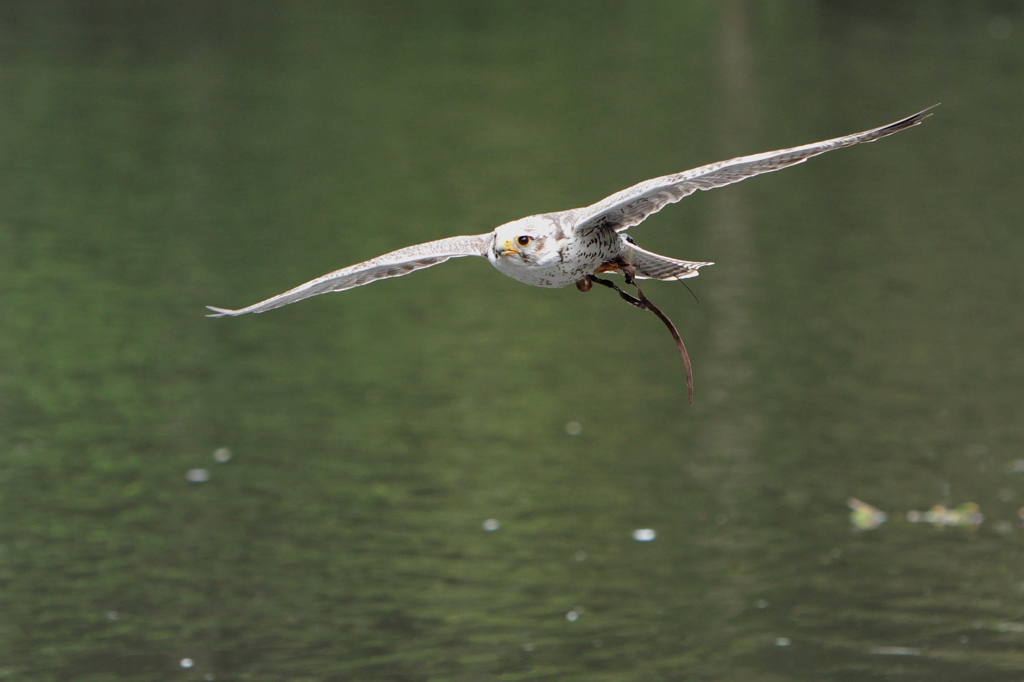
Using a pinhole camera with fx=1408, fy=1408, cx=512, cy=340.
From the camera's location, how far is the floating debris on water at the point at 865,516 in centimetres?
2170

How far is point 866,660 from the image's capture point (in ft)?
57.8

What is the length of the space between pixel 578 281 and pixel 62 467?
56.1 feet

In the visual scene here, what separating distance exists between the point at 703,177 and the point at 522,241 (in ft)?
3.72

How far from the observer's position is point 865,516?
21766mm

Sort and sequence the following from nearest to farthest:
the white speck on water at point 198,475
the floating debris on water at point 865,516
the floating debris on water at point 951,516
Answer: the floating debris on water at point 951,516 < the floating debris on water at point 865,516 < the white speck on water at point 198,475

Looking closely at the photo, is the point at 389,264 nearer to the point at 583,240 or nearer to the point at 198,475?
the point at 583,240

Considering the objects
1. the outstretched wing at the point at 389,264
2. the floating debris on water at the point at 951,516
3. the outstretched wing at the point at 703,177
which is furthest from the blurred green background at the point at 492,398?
the outstretched wing at the point at 703,177

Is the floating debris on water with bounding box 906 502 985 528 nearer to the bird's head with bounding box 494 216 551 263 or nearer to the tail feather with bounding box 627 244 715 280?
the tail feather with bounding box 627 244 715 280

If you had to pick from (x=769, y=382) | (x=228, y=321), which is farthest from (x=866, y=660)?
(x=228, y=321)

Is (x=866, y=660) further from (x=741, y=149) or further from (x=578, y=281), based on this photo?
(x=741, y=149)

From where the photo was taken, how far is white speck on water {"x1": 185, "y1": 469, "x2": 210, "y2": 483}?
2328cm

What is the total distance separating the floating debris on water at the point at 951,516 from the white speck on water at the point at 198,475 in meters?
11.4

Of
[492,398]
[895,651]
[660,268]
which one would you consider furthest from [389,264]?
[492,398]

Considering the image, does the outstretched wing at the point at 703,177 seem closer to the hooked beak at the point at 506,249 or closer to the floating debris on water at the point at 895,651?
the hooked beak at the point at 506,249
